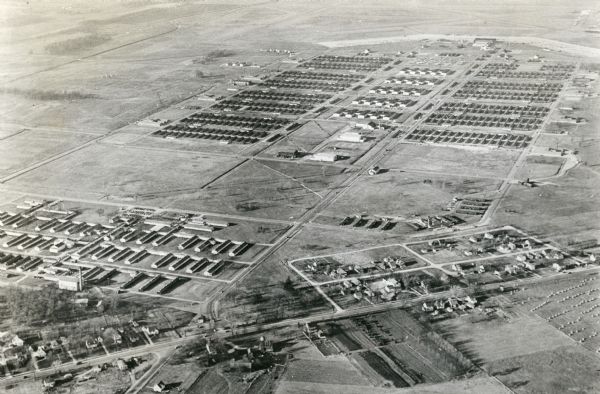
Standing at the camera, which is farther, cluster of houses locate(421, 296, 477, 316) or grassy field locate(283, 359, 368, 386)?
cluster of houses locate(421, 296, 477, 316)

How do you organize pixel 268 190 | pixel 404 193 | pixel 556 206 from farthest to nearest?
pixel 268 190 → pixel 404 193 → pixel 556 206

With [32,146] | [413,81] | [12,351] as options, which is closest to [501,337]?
[12,351]

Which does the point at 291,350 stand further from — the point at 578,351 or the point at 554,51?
the point at 554,51

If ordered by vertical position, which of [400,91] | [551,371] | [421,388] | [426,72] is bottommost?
[551,371]

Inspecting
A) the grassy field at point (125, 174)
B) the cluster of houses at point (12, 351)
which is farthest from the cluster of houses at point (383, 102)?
the cluster of houses at point (12, 351)

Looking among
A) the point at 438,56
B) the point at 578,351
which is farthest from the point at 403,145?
the point at 438,56

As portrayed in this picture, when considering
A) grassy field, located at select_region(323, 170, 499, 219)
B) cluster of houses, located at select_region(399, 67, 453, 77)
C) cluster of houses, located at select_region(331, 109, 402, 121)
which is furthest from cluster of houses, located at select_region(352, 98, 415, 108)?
grassy field, located at select_region(323, 170, 499, 219)

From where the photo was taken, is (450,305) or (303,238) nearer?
(450,305)

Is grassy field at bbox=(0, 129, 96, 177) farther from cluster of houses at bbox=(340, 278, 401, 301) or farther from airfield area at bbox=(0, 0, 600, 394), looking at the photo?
cluster of houses at bbox=(340, 278, 401, 301)

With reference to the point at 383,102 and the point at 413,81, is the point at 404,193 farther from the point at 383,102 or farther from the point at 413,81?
the point at 413,81

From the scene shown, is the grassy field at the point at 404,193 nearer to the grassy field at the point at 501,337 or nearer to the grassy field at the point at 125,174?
the grassy field at the point at 125,174
